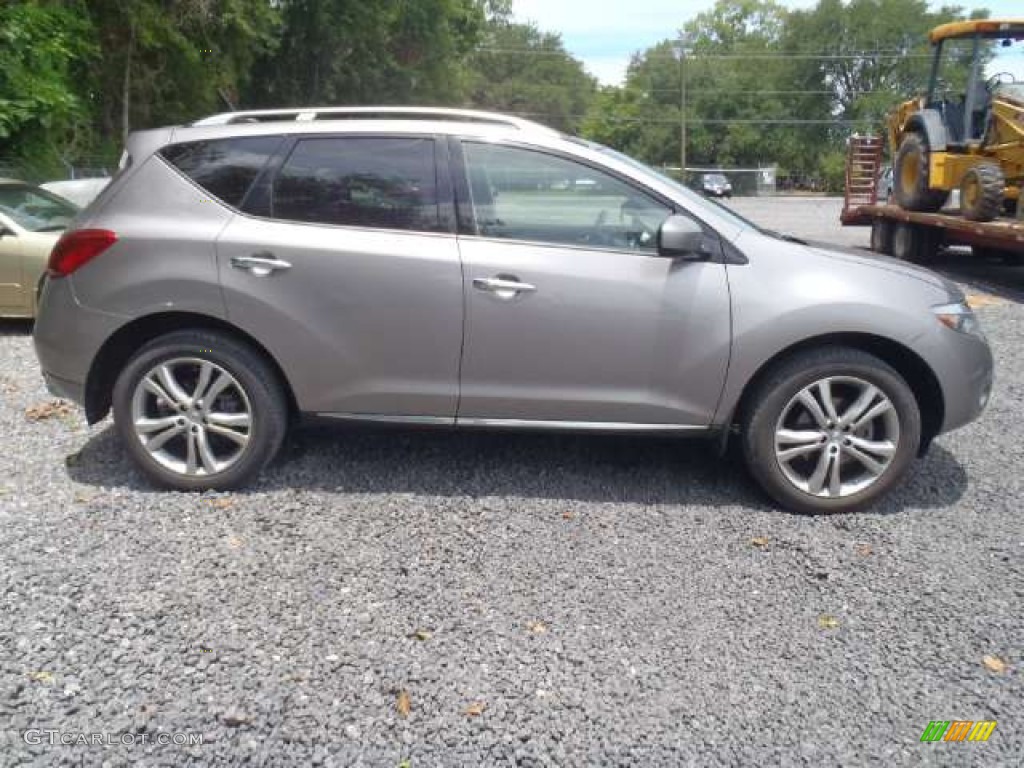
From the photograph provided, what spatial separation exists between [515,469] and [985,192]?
9.02m

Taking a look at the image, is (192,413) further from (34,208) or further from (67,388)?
(34,208)

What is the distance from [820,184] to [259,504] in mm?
61115

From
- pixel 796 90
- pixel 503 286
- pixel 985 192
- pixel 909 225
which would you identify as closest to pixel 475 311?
pixel 503 286

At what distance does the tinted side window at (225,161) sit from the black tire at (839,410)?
102 inches

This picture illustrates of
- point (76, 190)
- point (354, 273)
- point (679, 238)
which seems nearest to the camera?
point (679, 238)

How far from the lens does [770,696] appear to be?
2.77m

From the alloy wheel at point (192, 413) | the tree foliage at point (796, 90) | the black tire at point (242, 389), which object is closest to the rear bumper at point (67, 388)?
the black tire at point (242, 389)

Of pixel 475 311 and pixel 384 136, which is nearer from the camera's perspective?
pixel 475 311

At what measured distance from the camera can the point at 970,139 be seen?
12375mm

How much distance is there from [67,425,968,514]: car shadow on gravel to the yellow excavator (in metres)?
7.88

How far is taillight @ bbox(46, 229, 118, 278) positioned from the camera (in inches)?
158

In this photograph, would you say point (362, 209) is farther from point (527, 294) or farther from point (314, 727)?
point (314, 727)

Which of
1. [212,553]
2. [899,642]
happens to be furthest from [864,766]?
[212,553]

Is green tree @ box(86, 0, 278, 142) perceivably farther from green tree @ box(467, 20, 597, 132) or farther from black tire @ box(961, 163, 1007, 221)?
green tree @ box(467, 20, 597, 132)
